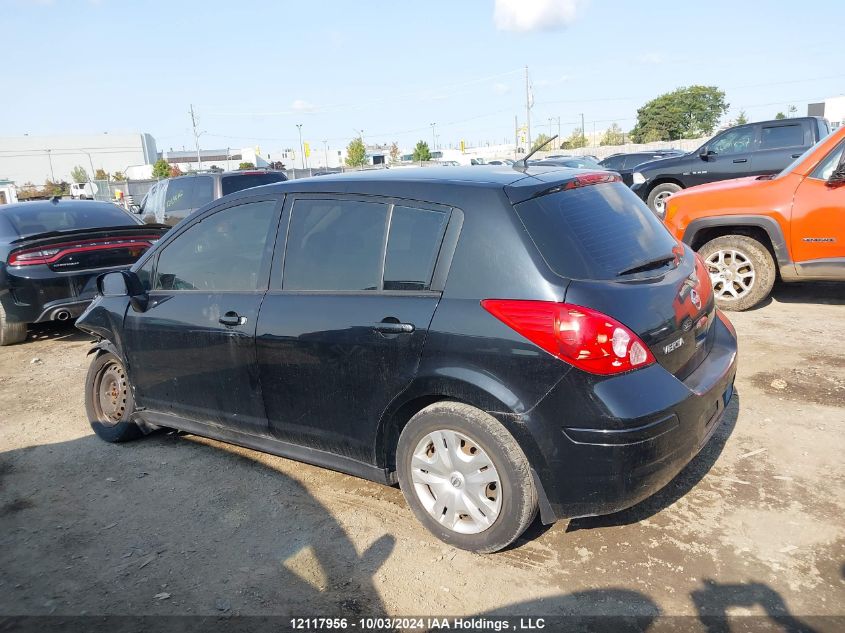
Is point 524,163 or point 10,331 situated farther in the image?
point 10,331

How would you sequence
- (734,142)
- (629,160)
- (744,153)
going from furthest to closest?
(629,160), (734,142), (744,153)

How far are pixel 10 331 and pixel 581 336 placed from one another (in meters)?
7.26

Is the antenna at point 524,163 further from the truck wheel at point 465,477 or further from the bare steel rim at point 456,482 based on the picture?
the bare steel rim at point 456,482

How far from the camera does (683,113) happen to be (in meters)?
77.8

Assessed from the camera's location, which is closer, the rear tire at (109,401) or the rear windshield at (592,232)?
the rear windshield at (592,232)

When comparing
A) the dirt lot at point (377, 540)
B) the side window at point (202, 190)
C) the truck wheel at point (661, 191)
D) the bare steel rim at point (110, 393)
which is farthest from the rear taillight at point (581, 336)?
the truck wheel at point (661, 191)

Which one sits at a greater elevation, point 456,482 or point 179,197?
point 179,197

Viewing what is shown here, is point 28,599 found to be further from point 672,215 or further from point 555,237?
point 672,215

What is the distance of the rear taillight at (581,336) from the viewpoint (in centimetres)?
269

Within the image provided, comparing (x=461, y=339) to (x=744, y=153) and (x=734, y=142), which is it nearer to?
(x=744, y=153)

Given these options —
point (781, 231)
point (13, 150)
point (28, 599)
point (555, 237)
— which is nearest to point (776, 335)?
point (781, 231)

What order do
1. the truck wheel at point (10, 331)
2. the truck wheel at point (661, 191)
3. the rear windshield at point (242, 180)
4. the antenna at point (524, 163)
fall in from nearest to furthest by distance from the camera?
1. the antenna at point (524, 163)
2. the truck wheel at point (10, 331)
3. the rear windshield at point (242, 180)
4. the truck wheel at point (661, 191)

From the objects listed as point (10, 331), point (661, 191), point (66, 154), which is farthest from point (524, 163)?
point (66, 154)

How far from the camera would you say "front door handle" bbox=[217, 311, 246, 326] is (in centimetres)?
370
